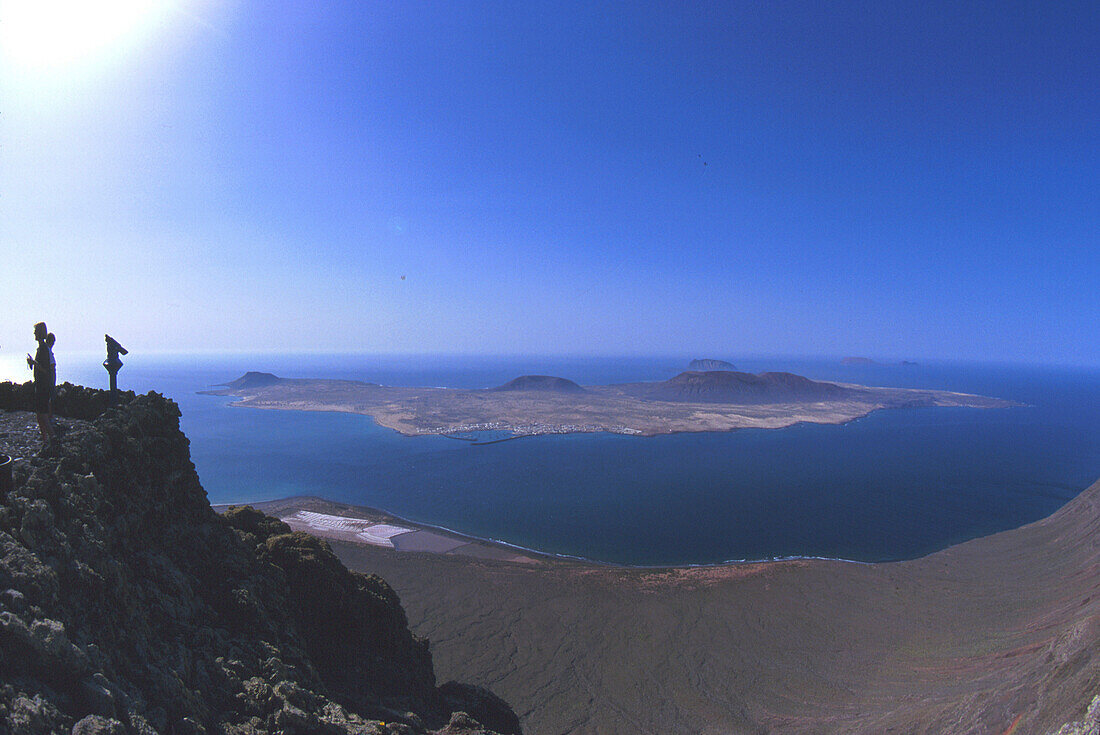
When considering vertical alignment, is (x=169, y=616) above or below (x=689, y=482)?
above

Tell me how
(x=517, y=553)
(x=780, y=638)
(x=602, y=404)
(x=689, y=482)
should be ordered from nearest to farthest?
(x=780, y=638) → (x=517, y=553) → (x=689, y=482) → (x=602, y=404)

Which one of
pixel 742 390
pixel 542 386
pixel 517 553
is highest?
pixel 742 390

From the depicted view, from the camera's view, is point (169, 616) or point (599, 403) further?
point (599, 403)

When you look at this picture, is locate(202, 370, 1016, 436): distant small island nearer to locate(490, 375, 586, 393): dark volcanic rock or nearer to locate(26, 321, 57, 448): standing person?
locate(490, 375, 586, 393): dark volcanic rock

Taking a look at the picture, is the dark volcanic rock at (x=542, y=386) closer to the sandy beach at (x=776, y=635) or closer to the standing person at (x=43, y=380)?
the sandy beach at (x=776, y=635)

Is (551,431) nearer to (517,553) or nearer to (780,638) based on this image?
(517,553)

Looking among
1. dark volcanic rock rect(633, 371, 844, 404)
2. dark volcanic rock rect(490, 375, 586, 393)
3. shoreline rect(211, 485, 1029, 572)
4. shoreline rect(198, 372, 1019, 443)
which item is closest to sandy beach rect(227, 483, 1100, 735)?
shoreline rect(211, 485, 1029, 572)

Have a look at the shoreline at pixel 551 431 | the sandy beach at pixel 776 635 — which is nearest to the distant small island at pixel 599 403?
the shoreline at pixel 551 431

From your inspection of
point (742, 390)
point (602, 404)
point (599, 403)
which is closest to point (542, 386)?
point (599, 403)
